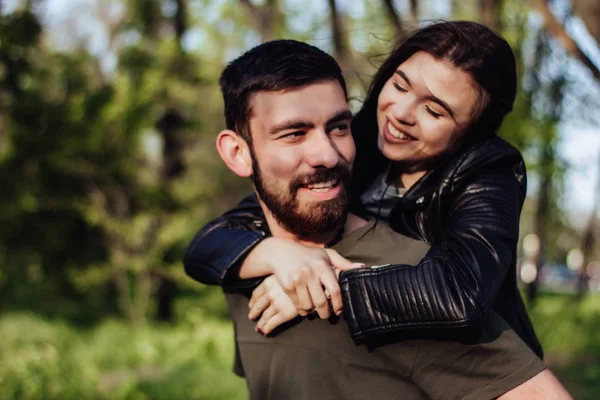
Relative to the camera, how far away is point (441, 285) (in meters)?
1.47

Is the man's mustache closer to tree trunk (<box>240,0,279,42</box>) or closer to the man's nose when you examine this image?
the man's nose

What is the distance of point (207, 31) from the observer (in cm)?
1622

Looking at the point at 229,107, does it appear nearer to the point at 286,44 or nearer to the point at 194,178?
the point at 286,44

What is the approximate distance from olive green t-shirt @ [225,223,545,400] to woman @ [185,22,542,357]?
0.06 m

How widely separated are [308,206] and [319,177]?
0.27 feet

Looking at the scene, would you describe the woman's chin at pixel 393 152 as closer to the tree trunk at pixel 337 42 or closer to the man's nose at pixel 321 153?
the man's nose at pixel 321 153

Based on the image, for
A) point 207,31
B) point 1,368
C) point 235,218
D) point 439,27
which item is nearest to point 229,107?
point 235,218

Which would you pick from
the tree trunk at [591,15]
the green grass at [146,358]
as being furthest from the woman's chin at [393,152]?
the green grass at [146,358]

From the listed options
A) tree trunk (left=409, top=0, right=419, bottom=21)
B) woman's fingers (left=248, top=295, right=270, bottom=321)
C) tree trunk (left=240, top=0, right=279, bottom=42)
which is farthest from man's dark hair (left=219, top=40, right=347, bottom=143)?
tree trunk (left=409, top=0, right=419, bottom=21)

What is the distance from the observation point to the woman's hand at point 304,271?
1.56m

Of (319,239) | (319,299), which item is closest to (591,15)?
(319,239)

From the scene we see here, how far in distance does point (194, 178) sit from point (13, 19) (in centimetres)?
377

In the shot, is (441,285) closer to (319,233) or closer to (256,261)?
(319,233)

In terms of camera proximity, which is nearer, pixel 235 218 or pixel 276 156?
pixel 276 156
